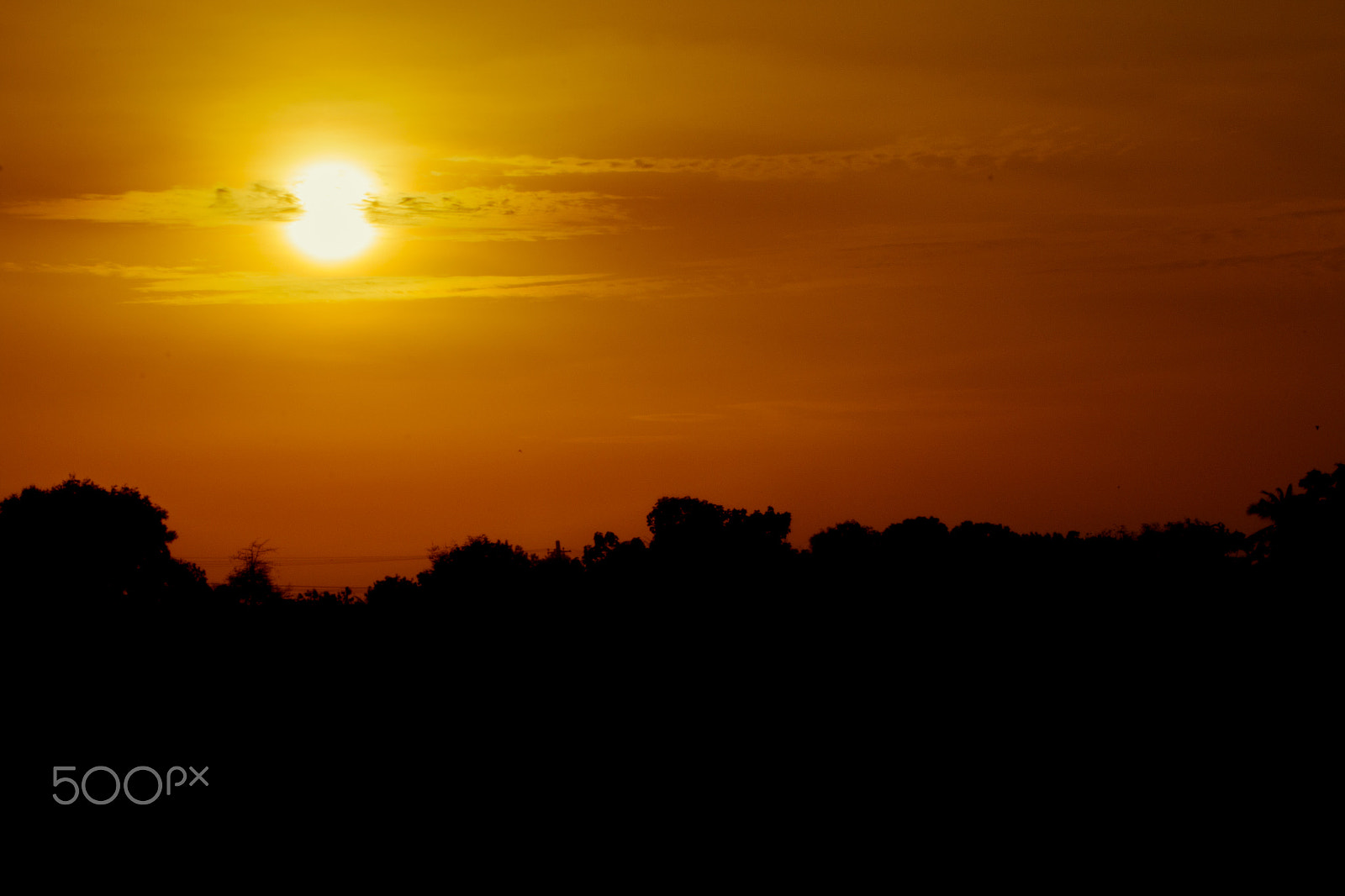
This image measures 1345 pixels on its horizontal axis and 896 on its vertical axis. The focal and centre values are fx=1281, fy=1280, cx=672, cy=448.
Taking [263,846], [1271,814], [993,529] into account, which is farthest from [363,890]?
[993,529]

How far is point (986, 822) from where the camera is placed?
2891 cm

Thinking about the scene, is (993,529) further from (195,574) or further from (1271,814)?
(1271,814)

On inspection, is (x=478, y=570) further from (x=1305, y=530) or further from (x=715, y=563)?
(x=1305, y=530)

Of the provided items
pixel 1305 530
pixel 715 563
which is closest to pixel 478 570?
pixel 715 563

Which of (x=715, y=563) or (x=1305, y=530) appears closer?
(x=1305, y=530)
